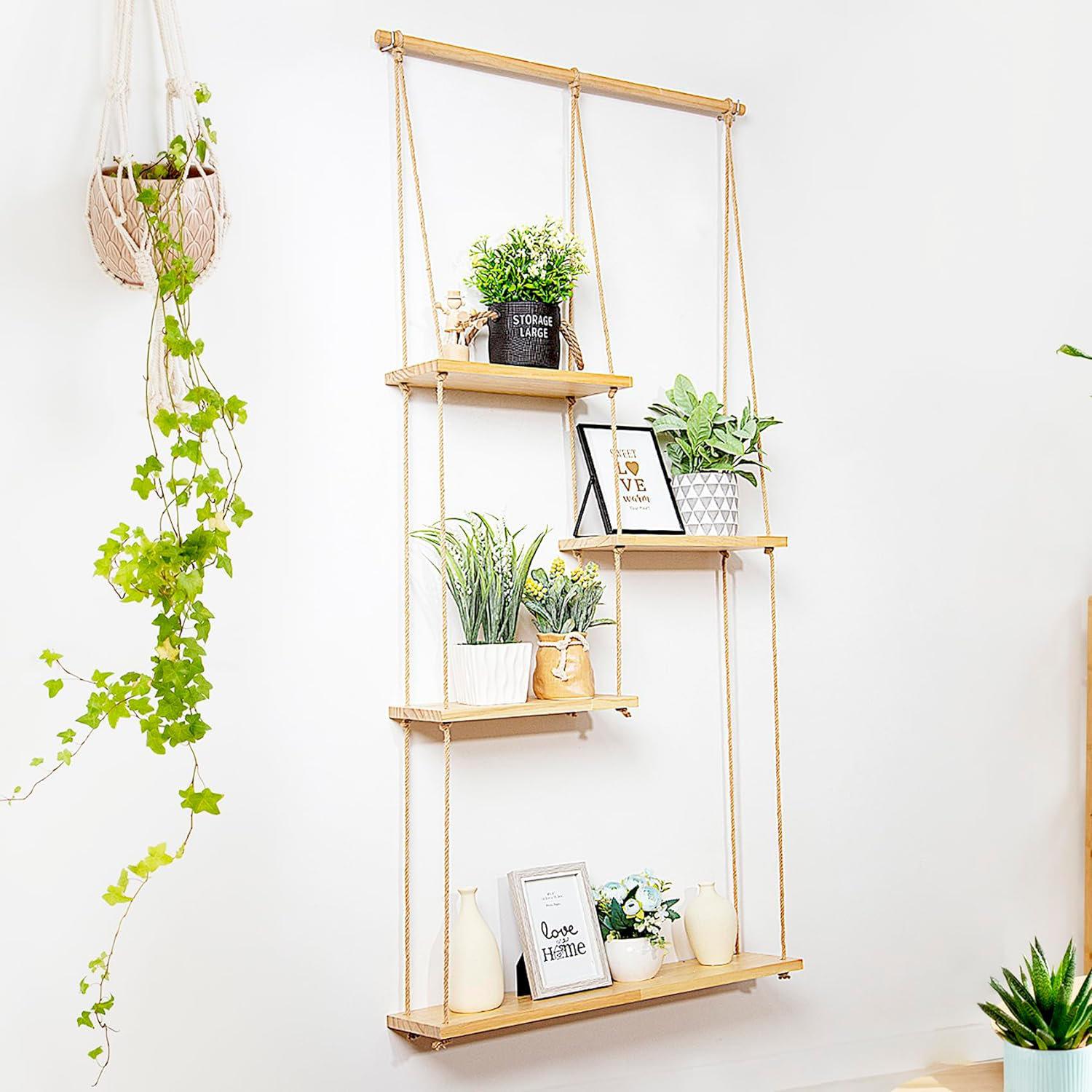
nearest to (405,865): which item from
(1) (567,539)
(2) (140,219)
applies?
(1) (567,539)

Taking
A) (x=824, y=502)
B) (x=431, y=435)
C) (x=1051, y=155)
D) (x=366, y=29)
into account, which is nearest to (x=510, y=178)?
(x=366, y=29)

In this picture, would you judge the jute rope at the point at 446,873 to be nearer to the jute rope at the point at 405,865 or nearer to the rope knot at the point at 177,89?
the jute rope at the point at 405,865

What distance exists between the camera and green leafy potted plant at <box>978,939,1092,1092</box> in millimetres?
1574

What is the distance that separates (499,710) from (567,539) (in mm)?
376

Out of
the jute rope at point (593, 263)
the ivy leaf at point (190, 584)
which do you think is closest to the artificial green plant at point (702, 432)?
the jute rope at point (593, 263)

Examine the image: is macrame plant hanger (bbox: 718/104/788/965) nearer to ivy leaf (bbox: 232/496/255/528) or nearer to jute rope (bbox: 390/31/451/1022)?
jute rope (bbox: 390/31/451/1022)

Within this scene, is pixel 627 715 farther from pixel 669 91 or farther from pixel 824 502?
pixel 669 91

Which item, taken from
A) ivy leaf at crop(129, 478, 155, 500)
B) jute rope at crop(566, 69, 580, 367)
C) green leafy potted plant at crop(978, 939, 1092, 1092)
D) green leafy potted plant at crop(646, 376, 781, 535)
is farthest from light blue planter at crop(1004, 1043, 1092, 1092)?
jute rope at crop(566, 69, 580, 367)

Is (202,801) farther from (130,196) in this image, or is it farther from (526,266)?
(526,266)

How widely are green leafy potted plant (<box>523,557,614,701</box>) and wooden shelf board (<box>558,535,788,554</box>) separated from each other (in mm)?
65

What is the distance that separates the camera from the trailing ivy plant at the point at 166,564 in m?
1.55

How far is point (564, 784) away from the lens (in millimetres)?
2234

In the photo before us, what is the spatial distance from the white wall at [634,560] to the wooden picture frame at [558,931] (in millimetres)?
72

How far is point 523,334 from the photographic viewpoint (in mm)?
2115
